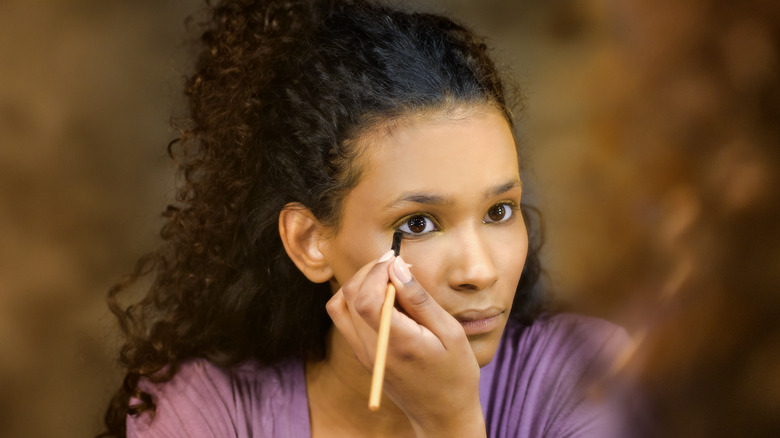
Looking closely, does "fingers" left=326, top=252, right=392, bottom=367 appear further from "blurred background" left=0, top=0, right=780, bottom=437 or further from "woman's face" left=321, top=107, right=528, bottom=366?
"blurred background" left=0, top=0, right=780, bottom=437

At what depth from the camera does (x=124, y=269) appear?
1.09 meters

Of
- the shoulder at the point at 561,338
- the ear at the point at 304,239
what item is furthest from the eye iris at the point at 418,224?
the shoulder at the point at 561,338

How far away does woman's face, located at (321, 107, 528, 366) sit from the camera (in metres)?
0.70

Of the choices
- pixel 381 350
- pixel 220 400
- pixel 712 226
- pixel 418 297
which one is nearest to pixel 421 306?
pixel 418 297

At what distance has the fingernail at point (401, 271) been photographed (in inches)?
25.3

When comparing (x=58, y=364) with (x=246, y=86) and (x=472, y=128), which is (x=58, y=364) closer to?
(x=246, y=86)

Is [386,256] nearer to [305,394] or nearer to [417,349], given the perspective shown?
[417,349]

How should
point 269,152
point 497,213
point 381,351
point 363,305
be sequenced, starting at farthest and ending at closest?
point 269,152 < point 497,213 < point 363,305 < point 381,351

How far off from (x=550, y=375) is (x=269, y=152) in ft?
1.26

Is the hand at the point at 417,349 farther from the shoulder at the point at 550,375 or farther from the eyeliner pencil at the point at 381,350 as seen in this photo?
the shoulder at the point at 550,375

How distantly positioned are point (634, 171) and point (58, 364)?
31.5 inches

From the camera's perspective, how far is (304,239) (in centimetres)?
80

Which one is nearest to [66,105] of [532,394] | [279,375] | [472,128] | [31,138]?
[31,138]

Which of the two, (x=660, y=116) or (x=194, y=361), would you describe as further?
(x=194, y=361)
